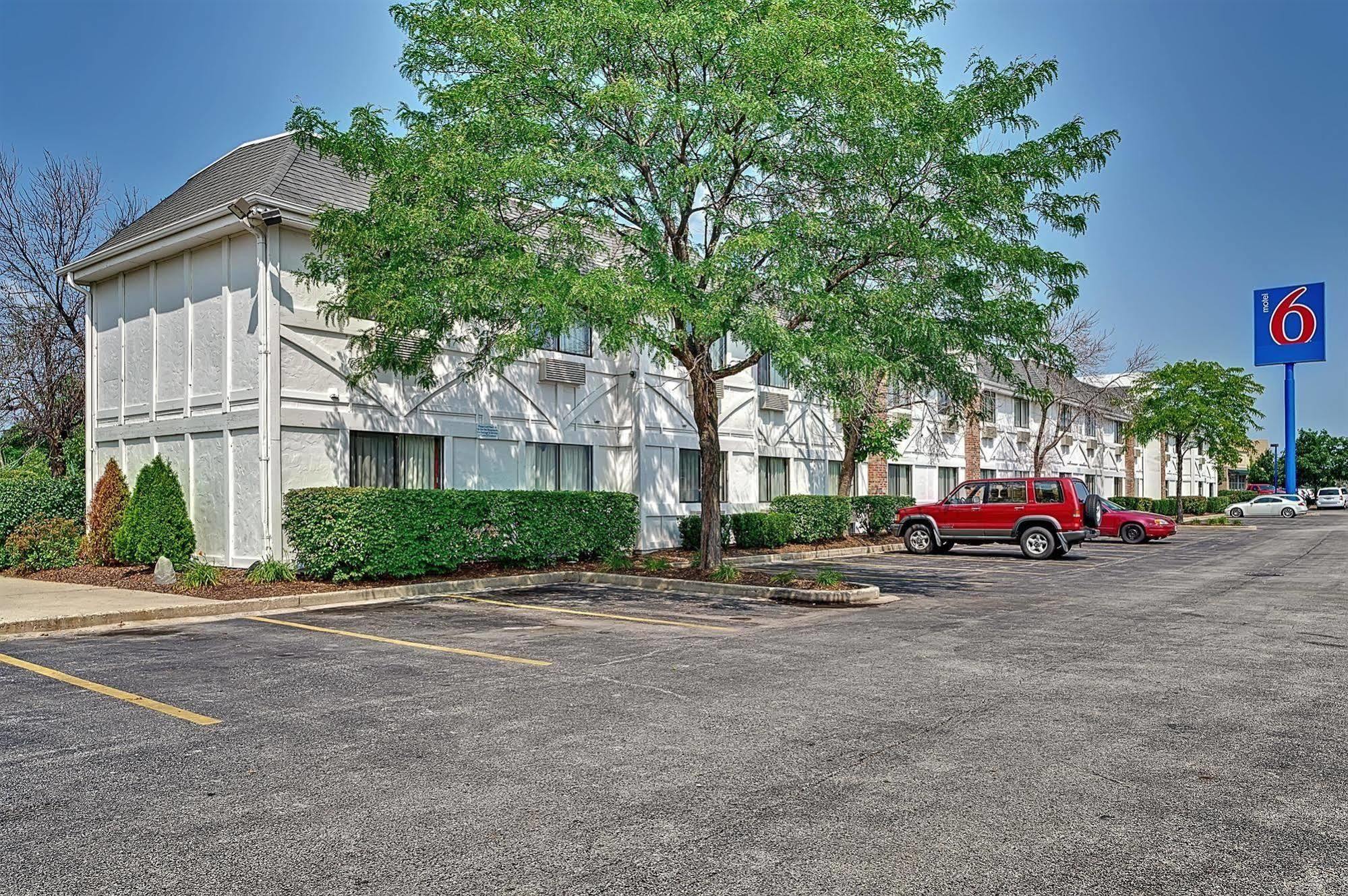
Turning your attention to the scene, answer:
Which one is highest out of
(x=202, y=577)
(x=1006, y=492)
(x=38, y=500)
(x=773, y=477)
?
(x=773, y=477)

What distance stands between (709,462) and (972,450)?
25.8m

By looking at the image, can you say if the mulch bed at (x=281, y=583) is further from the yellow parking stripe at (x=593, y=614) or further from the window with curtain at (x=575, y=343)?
the window with curtain at (x=575, y=343)

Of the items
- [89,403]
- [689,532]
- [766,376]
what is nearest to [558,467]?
[689,532]

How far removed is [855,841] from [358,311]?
1206cm

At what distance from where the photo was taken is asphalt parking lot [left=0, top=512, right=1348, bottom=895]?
13.1 ft

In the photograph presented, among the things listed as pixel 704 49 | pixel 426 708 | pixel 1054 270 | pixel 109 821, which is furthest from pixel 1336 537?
pixel 109 821

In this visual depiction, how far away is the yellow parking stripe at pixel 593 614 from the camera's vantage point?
11.3 m

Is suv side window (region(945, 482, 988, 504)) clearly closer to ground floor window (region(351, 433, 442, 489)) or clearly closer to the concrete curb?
the concrete curb

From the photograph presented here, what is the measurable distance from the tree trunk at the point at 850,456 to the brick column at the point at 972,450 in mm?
11305

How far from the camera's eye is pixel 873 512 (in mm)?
29938

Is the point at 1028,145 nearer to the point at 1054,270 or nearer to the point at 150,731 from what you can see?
the point at 1054,270

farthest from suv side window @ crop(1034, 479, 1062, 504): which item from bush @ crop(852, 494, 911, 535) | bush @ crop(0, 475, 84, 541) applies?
bush @ crop(0, 475, 84, 541)

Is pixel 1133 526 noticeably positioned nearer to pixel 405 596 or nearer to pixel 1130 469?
pixel 405 596

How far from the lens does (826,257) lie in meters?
14.0
